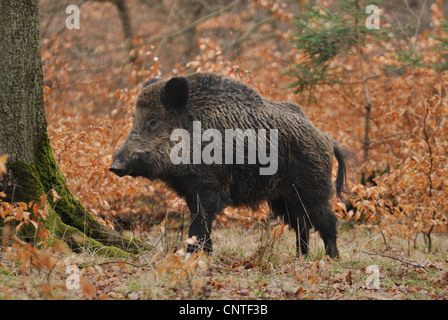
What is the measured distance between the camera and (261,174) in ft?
18.1

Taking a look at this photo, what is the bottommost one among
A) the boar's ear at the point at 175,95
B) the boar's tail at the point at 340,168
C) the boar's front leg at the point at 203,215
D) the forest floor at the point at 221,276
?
the forest floor at the point at 221,276

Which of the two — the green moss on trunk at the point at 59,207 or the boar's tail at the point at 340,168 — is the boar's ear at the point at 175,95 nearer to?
the green moss on trunk at the point at 59,207

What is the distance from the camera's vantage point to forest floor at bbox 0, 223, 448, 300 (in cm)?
352

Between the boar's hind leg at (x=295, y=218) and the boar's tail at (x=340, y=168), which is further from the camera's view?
the boar's tail at (x=340, y=168)

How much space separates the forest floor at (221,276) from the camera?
3518mm

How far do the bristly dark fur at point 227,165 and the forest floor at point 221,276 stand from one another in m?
0.46

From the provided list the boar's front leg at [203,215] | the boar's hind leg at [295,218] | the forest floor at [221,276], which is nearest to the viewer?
the forest floor at [221,276]

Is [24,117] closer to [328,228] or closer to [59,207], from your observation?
[59,207]

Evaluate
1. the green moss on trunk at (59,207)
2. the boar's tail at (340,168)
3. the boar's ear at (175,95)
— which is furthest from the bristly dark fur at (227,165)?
the green moss on trunk at (59,207)

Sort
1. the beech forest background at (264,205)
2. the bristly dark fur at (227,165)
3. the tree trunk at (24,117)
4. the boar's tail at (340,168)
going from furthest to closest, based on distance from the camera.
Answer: the boar's tail at (340,168) < the bristly dark fur at (227,165) < the tree trunk at (24,117) < the beech forest background at (264,205)

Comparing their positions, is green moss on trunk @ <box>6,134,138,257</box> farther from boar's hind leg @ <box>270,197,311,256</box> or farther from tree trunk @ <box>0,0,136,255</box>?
boar's hind leg @ <box>270,197,311,256</box>

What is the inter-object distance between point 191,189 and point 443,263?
3.62 meters

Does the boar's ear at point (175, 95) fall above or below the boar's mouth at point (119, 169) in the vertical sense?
above
